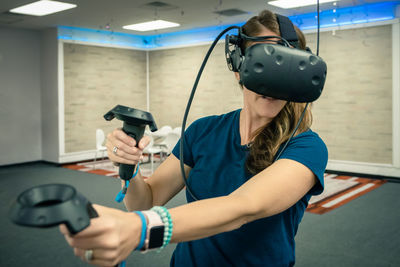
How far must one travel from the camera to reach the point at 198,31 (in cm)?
870

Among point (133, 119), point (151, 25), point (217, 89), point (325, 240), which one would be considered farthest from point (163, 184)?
point (217, 89)

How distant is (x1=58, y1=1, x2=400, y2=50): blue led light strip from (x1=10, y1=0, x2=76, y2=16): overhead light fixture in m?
1.34

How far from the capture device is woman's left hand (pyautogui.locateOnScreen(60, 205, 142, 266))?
48 centimetres

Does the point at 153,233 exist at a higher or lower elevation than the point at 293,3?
lower

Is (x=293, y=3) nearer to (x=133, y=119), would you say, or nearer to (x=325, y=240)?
(x=325, y=240)

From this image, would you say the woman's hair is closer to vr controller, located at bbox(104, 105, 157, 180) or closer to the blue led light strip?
vr controller, located at bbox(104, 105, 157, 180)

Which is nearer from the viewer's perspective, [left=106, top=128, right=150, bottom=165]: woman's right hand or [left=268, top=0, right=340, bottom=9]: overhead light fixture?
[left=106, top=128, right=150, bottom=165]: woman's right hand

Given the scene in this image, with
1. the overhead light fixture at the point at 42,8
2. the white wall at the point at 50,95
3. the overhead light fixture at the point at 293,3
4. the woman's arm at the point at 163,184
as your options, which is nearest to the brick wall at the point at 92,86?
the white wall at the point at 50,95

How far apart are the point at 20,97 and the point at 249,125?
26.2ft

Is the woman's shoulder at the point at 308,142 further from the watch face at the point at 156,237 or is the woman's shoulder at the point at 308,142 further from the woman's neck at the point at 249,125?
the watch face at the point at 156,237

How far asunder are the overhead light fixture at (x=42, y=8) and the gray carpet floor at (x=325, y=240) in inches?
116

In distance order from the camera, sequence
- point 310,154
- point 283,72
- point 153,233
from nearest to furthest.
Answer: point 153,233 < point 283,72 < point 310,154

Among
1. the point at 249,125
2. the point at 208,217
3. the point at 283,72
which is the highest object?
the point at 283,72

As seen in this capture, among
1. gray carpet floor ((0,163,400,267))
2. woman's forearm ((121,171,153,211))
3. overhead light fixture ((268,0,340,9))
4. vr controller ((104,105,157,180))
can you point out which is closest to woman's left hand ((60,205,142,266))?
vr controller ((104,105,157,180))
